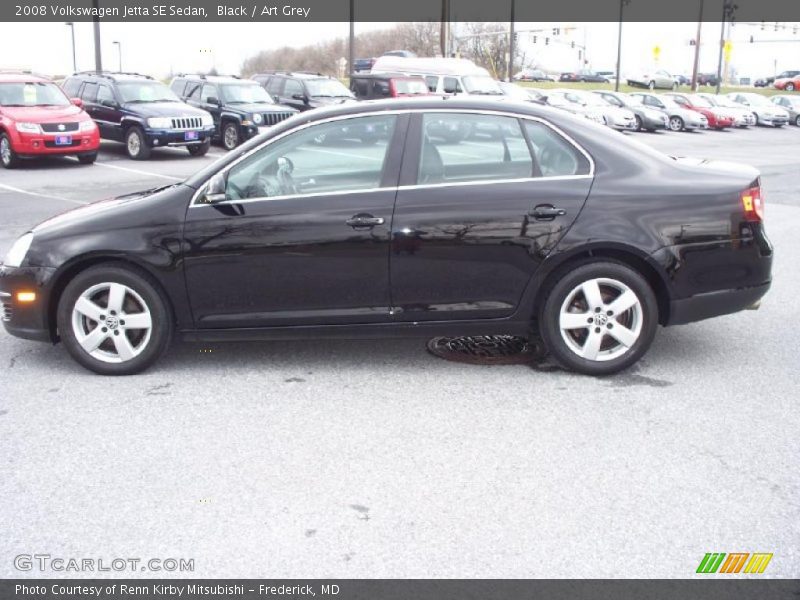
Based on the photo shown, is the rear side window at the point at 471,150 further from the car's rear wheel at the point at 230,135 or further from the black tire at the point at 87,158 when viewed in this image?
the car's rear wheel at the point at 230,135

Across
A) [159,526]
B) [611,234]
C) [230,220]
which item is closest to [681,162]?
[611,234]

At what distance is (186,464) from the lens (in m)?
4.15

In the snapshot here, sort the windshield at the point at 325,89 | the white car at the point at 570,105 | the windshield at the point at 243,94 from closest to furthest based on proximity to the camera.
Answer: the windshield at the point at 243,94 < the windshield at the point at 325,89 < the white car at the point at 570,105

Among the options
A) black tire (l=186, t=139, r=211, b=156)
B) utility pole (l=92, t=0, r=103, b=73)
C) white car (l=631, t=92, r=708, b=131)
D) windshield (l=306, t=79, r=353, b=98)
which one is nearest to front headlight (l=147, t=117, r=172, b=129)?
black tire (l=186, t=139, r=211, b=156)

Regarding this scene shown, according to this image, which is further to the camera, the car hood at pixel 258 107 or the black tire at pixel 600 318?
the car hood at pixel 258 107

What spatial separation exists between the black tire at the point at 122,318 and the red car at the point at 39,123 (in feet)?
43.1

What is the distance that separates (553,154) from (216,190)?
2.03 meters

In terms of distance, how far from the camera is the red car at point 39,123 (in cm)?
1720

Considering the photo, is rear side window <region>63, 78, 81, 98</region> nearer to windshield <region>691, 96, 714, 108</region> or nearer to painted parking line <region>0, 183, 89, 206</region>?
painted parking line <region>0, 183, 89, 206</region>

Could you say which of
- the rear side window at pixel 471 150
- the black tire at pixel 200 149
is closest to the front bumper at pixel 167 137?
the black tire at pixel 200 149

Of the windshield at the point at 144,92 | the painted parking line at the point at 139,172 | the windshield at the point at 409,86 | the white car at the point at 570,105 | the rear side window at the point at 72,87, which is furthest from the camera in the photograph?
the white car at the point at 570,105

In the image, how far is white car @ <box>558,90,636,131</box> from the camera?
33062mm

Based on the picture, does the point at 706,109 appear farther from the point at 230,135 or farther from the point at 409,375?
the point at 409,375
